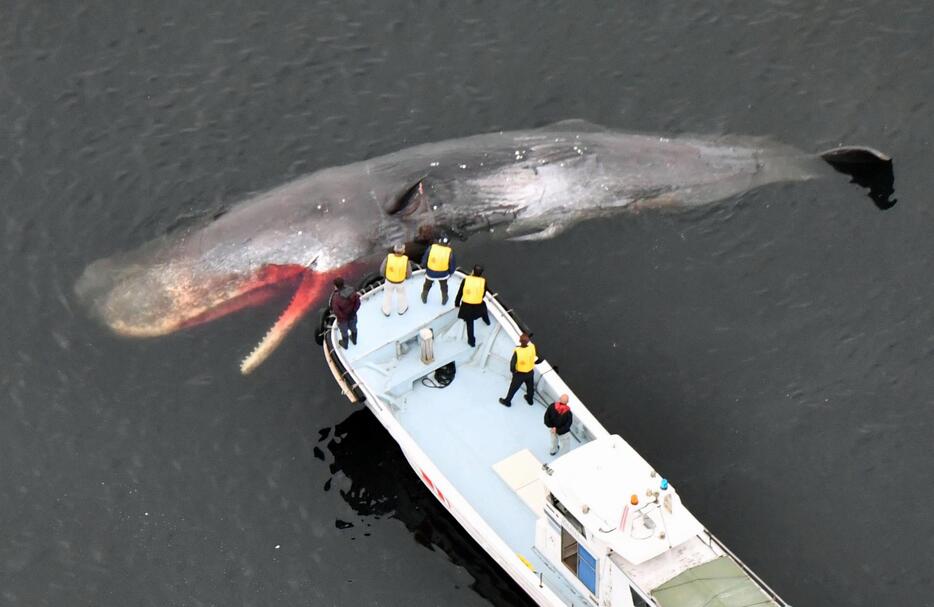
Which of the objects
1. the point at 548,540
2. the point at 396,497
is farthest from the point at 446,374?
the point at 548,540

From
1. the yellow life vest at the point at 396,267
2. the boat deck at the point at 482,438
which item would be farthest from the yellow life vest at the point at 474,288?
the boat deck at the point at 482,438

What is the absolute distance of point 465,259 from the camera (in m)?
40.9

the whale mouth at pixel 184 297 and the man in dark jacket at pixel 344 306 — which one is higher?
the man in dark jacket at pixel 344 306

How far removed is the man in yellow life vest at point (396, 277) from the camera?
34906 millimetres

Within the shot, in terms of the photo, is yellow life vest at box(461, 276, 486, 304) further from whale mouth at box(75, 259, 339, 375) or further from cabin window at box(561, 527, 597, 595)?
cabin window at box(561, 527, 597, 595)

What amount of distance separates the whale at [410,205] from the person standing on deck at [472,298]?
6.35 meters

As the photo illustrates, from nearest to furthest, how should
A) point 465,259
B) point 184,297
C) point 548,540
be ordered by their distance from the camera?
point 548,540, point 184,297, point 465,259

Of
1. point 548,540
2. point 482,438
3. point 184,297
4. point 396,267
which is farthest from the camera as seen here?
point 184,297

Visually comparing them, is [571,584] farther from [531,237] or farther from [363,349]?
[531,237]

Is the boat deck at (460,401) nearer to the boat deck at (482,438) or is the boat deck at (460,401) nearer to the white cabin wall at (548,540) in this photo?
the boat deck at (482,438)

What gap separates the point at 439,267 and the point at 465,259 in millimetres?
5752

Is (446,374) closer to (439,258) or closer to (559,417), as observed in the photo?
(439,258)

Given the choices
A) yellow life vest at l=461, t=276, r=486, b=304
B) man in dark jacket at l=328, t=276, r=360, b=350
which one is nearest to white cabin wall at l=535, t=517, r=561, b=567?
yellow life vest at l=461, t=276, r=486, b=304

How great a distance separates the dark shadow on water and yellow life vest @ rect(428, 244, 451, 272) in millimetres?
5280
